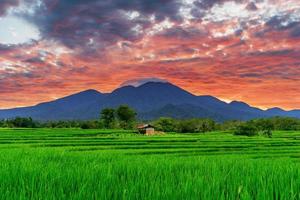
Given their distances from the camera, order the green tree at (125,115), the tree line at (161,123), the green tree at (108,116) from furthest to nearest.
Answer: the green tree at (125,115), the green tree at (108,116), the tree line at (161,123)

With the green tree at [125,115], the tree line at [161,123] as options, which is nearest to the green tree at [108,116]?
the tree line at [161,123]

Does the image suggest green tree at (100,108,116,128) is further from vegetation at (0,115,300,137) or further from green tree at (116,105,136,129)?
green tree at (116,105,136,129)

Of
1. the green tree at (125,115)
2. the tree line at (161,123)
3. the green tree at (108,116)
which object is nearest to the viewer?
the tree line at (161,123)

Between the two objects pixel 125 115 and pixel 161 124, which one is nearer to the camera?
pixel 161 124

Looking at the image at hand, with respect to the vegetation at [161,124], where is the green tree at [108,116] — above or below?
above

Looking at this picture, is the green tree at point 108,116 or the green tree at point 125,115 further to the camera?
the green tree at point 125,115

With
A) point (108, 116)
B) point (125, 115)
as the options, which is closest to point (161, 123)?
point (108, 116)

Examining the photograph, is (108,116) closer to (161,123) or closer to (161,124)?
(161,123)

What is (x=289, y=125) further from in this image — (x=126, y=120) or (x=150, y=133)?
(x=150, y=133)

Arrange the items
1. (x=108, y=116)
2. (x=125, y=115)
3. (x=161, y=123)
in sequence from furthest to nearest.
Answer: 1. (x=125, y=115)
2. (x=108, y=116)
3. (x=161, y=123)

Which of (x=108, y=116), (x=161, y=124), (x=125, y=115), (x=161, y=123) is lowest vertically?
(x=161, y=124)

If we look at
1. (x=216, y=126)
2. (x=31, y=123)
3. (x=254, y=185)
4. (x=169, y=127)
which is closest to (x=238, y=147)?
(x=254, y=185)

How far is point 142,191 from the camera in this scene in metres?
4.05

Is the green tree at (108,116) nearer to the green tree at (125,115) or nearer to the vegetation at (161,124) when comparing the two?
the vegetation at (161,124)
